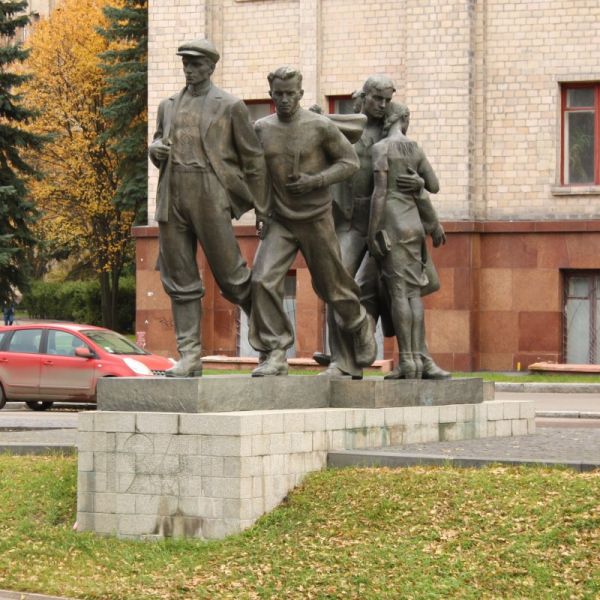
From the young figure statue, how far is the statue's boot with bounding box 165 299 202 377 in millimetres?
2384

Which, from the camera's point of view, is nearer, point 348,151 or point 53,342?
point 348,151

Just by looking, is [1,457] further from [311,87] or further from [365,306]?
[311,87]

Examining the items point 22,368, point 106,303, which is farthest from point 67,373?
point 106,303

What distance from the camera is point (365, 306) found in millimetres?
15617

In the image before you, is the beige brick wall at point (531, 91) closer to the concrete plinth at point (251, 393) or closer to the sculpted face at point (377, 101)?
the sculpted face at point (377, 101)

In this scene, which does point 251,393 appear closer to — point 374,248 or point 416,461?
point 416,461

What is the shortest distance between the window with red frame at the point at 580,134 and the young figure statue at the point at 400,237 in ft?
63.3

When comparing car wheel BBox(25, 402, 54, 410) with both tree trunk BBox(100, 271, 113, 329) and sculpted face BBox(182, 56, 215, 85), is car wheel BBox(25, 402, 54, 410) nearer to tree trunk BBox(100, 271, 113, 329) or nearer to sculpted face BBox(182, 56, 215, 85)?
sculpted face BBox(182, 56, 215, 85)

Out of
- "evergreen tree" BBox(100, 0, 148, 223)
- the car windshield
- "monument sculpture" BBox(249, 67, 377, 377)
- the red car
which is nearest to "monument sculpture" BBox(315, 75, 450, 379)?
"monument sculpture" BBox(249, 67, 377, 377)

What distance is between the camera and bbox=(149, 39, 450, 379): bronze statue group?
42.5ft

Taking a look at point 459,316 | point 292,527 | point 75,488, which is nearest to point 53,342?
point 459,316

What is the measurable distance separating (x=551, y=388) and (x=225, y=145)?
58.4 ft

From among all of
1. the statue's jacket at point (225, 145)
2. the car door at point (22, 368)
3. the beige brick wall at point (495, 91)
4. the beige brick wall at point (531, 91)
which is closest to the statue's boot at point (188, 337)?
the statue's jacket at point (225, 145)

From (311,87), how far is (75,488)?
23.2 meters
